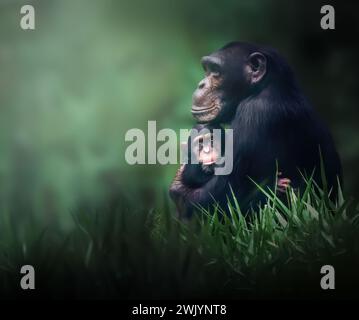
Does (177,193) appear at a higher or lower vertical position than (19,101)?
lower

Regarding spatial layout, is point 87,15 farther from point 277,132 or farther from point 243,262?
point 243,262

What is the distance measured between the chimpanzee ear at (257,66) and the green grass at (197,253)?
0.57 metres

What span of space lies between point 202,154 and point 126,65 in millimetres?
565

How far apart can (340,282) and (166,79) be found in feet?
4.08

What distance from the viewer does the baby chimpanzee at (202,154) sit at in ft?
11.5

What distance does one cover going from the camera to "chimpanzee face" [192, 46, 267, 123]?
11.7 ft

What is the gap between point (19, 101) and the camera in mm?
3582

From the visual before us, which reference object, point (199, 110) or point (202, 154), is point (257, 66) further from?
point (202, 154)

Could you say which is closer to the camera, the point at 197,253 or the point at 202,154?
the point at 197,253

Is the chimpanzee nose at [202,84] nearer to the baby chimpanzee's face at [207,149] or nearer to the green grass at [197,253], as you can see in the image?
the baby chimpanzee's face at [207,149]

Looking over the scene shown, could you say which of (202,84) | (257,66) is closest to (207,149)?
(202,84)

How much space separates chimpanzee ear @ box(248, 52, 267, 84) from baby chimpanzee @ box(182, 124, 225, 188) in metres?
0.29

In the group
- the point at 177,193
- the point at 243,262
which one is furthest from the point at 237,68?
the point at 243,262

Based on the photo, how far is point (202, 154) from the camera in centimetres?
352
